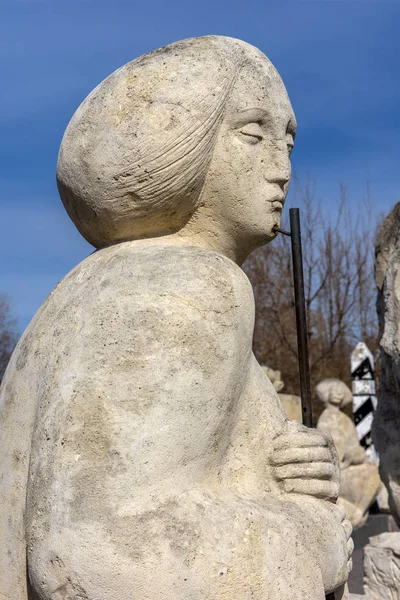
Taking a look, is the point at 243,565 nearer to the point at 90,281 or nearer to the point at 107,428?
the point at 107,428

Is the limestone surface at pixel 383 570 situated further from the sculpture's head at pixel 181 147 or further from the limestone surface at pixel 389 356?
the sculpture's head at pixel 181 147

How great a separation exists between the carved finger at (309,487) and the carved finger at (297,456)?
0.06 m

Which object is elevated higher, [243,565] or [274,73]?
[274,73]

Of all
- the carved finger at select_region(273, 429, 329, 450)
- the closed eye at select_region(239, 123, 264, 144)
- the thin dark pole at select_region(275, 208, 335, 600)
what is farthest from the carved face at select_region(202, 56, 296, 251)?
the carved finger at select_region(273, 429, 329, 450)

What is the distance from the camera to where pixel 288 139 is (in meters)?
2.84

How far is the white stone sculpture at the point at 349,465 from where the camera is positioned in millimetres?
14172

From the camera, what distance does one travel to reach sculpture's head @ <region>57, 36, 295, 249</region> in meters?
2.56

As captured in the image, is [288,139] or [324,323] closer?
[288,139]

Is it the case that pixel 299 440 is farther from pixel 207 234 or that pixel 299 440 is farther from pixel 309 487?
pixel 207 234

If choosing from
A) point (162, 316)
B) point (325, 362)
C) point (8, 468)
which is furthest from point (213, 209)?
point (325, 362)

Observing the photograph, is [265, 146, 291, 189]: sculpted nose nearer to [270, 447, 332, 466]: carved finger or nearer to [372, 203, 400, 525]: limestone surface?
[270, 447, 332, 466]: carved finger

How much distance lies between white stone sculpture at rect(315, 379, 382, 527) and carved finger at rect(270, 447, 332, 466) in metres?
11.6

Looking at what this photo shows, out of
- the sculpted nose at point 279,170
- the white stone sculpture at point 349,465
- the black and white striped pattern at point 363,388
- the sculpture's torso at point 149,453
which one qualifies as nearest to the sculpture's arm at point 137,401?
the sculpture's torso at point 149,453

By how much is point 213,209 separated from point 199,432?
28.1 inches
